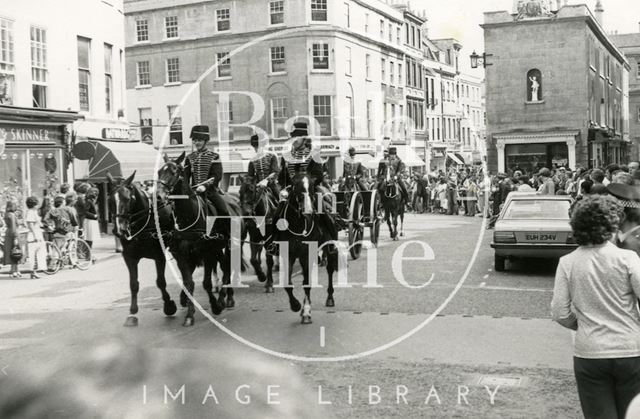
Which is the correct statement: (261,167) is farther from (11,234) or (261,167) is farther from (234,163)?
(234,163)

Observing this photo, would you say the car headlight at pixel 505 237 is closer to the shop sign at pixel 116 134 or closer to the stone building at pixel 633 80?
the shop sign at pixel 116 134

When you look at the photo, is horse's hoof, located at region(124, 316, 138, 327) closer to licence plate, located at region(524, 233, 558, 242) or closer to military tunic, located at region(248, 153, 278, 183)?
military tunic, located at region(248, 153, 278, 183)

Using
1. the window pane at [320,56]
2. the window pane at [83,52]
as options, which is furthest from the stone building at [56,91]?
the window pane at [320,56]

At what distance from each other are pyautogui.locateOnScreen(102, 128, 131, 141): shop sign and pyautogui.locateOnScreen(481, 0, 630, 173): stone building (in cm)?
2236

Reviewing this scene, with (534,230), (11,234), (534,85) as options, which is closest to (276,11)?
(534,85)

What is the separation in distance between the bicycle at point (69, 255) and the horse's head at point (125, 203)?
695 cm

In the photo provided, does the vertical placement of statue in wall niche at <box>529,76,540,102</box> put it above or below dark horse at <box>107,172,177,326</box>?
above

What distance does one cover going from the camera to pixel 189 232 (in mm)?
10969

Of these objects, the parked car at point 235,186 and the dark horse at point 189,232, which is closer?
the dark horse at point 189,232

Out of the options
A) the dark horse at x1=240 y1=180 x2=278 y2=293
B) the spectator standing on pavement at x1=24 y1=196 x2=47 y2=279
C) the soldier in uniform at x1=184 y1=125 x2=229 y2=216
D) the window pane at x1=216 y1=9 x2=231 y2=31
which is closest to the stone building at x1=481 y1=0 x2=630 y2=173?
the window pane at x1=216 y1=9 x2=231 y2=31

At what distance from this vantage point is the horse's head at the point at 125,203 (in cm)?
1055

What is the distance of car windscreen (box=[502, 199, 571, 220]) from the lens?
1564cm

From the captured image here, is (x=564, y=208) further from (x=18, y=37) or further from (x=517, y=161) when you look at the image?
(x=517, y=161)

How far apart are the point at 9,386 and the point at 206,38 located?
37.8 meters
